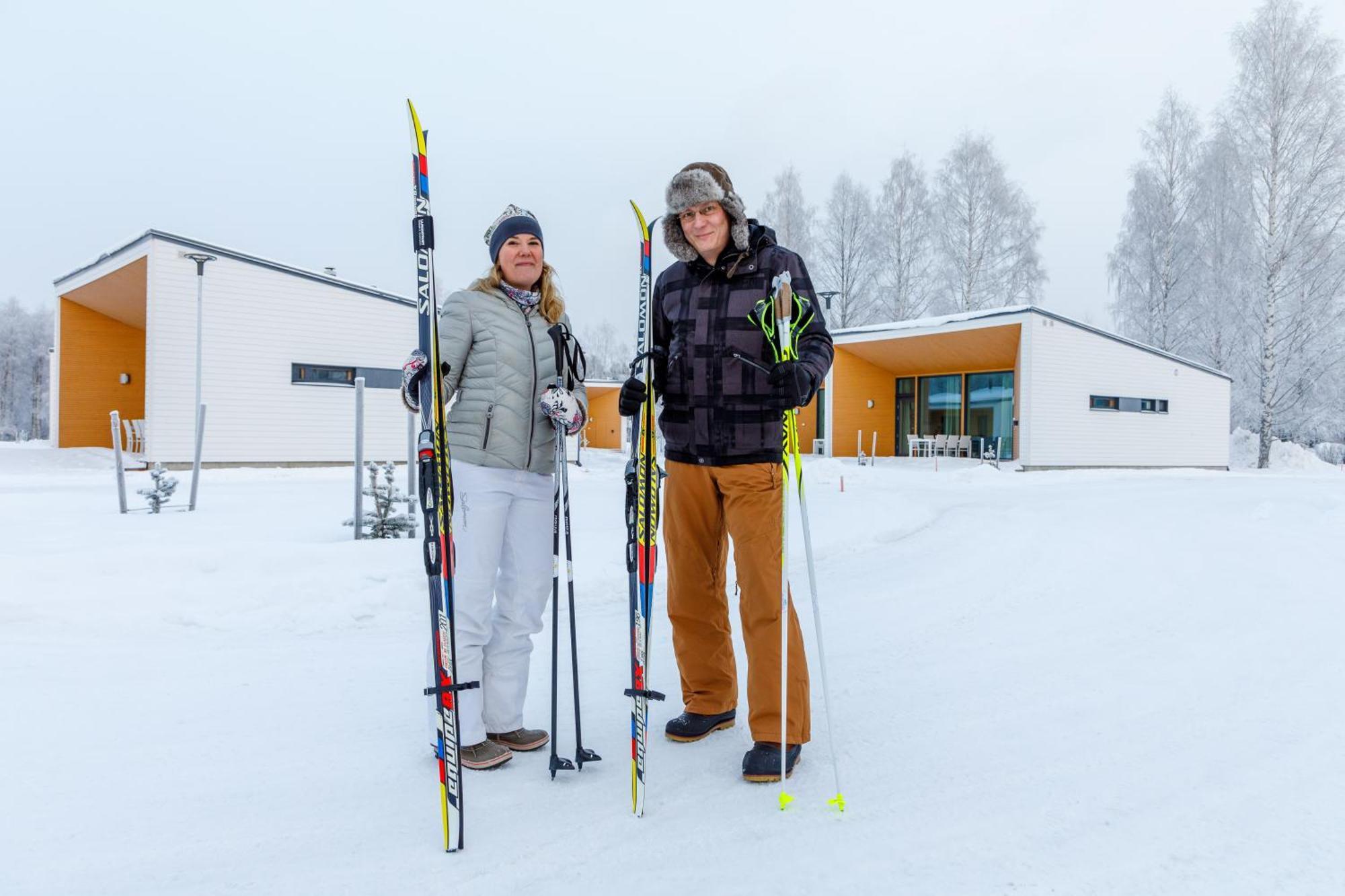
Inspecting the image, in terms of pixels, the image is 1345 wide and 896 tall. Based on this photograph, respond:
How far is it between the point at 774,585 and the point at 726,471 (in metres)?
0.40

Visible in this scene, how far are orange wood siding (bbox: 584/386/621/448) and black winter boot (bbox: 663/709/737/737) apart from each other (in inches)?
1155

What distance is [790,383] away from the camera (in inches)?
89.7

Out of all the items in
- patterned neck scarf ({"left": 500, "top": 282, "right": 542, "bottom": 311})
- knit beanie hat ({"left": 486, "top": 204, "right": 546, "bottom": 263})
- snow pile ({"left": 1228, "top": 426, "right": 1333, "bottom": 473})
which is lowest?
snow pile ({"left": 1228, "top": 426, "right": 1333, "bottom": 473})

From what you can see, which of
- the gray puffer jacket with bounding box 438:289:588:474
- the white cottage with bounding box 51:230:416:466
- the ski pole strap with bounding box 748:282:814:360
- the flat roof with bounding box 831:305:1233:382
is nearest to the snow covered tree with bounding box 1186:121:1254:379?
the flat roof with bounding box 831:305:1233:382

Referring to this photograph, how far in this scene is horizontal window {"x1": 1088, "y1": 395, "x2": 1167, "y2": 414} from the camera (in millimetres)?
18016

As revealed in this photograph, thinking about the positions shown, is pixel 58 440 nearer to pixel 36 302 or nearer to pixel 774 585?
pixel 774 585

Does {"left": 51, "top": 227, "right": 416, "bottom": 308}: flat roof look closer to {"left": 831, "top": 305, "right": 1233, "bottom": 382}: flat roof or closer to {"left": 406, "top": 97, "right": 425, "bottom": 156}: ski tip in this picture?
{"left": 831, "top": 305, "right": 1233, "bottom": 382}: flat roof

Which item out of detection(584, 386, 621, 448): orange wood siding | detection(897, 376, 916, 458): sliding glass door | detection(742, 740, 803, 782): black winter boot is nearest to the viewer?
detection(742, 740, 803, 782): black winter boot

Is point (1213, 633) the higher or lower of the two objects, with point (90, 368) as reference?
lower

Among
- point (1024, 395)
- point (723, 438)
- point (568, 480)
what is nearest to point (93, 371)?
point (568, 480)

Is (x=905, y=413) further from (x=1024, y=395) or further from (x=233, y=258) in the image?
(x=233, y=258)

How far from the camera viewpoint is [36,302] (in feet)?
209

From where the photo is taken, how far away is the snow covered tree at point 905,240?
2864 centimetres

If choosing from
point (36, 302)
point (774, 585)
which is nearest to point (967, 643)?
point (774, 585)
